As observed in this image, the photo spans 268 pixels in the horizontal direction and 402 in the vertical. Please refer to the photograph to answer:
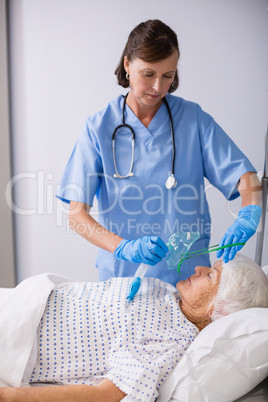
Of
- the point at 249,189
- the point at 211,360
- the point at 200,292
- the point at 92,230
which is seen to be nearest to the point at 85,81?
the point at 92,230

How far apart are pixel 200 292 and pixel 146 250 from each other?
0.79 ft

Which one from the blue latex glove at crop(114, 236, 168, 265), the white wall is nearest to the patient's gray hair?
the blue latex glove at crop(114, 236, 168, 265)

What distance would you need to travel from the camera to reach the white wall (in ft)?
7.66

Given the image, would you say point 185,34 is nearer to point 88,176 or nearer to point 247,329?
point 88,176

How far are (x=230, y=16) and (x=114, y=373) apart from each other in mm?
1998

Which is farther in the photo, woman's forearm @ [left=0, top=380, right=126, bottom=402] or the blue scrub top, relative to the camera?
the blue scrub top

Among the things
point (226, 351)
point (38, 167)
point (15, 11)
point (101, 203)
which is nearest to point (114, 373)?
point (226, 351)

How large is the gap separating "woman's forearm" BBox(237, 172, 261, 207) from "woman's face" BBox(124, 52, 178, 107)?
476 millimetres

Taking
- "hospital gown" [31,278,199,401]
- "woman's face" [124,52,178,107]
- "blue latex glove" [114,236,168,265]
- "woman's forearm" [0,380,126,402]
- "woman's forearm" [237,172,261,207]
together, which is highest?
"woman's face" [124,52,178,107]

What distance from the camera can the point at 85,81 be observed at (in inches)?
101

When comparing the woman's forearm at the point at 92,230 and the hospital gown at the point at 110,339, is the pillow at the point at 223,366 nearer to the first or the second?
the hospital gown at the point at 110,339

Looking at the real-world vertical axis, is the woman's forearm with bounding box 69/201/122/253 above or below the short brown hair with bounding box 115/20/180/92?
below

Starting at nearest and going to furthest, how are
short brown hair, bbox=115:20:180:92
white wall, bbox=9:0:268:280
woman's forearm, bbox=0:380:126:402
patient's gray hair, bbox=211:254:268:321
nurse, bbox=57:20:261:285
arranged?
woman's forearm, bbox=0:380:126:402
patient's gray hair, bbox=211:254:268:321
short brown hair, bbox=115:20:180:92
nurse, bbox=57:20:261:285
white wall, bbox=9:0:268:280

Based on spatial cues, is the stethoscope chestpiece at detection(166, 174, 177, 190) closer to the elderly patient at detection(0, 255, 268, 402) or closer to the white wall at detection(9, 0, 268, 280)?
the elderly patient at detection(0, 255, 268, 402)
